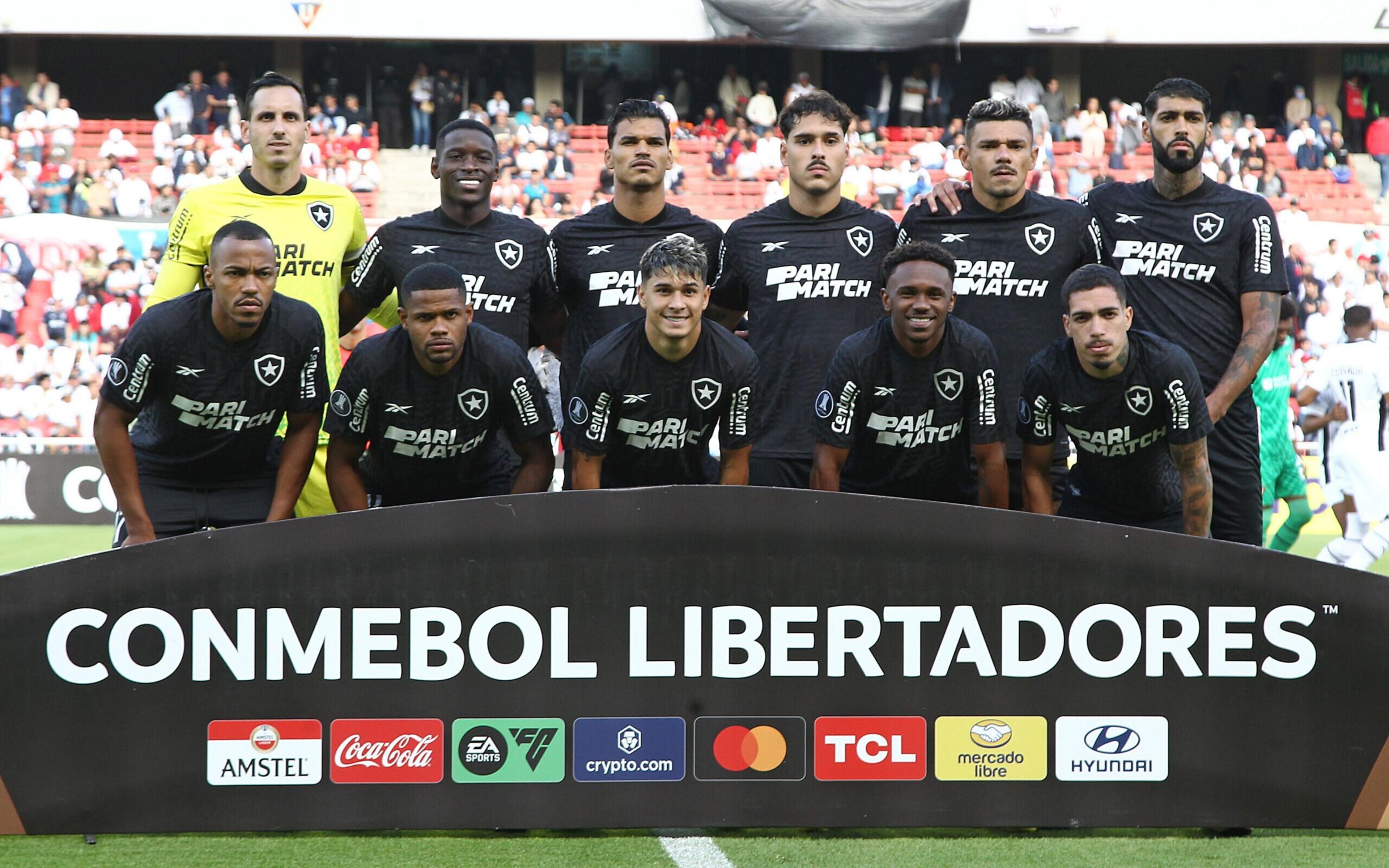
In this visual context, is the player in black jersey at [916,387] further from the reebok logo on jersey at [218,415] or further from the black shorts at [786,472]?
the reebok logo on jersey at [218,415]

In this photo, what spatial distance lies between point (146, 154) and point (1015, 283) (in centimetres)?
2087

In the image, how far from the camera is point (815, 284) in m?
5.03

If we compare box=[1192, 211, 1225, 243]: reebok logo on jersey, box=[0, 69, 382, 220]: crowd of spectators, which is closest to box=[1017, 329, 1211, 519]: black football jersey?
box=[1192, 211, 1225, 243]: reebok logo on jersey

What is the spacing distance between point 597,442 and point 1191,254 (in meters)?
2.24

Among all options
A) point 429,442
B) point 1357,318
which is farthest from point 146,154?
point 429,442

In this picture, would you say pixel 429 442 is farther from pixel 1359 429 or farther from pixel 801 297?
pixel 1359 429

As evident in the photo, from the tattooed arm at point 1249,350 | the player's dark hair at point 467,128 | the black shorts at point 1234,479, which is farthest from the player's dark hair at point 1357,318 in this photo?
the player's dark hair at point 467,128

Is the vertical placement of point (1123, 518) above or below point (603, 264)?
below

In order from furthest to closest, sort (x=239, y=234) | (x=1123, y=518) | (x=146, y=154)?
(x=146, y=154) < (x=1123, y=518) < (x=239, y=234)

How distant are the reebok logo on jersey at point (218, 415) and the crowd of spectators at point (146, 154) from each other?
16.8 metres

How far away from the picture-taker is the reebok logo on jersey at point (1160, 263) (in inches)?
197

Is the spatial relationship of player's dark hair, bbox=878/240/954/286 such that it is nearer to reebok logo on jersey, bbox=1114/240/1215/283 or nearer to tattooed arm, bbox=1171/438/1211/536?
reebok logo on jersey, bbox=1114/240/1215/283

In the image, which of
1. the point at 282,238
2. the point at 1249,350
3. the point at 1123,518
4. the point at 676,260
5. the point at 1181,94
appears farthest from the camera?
the point at 282,238

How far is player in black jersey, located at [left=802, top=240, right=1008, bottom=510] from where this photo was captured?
14.8 feet
